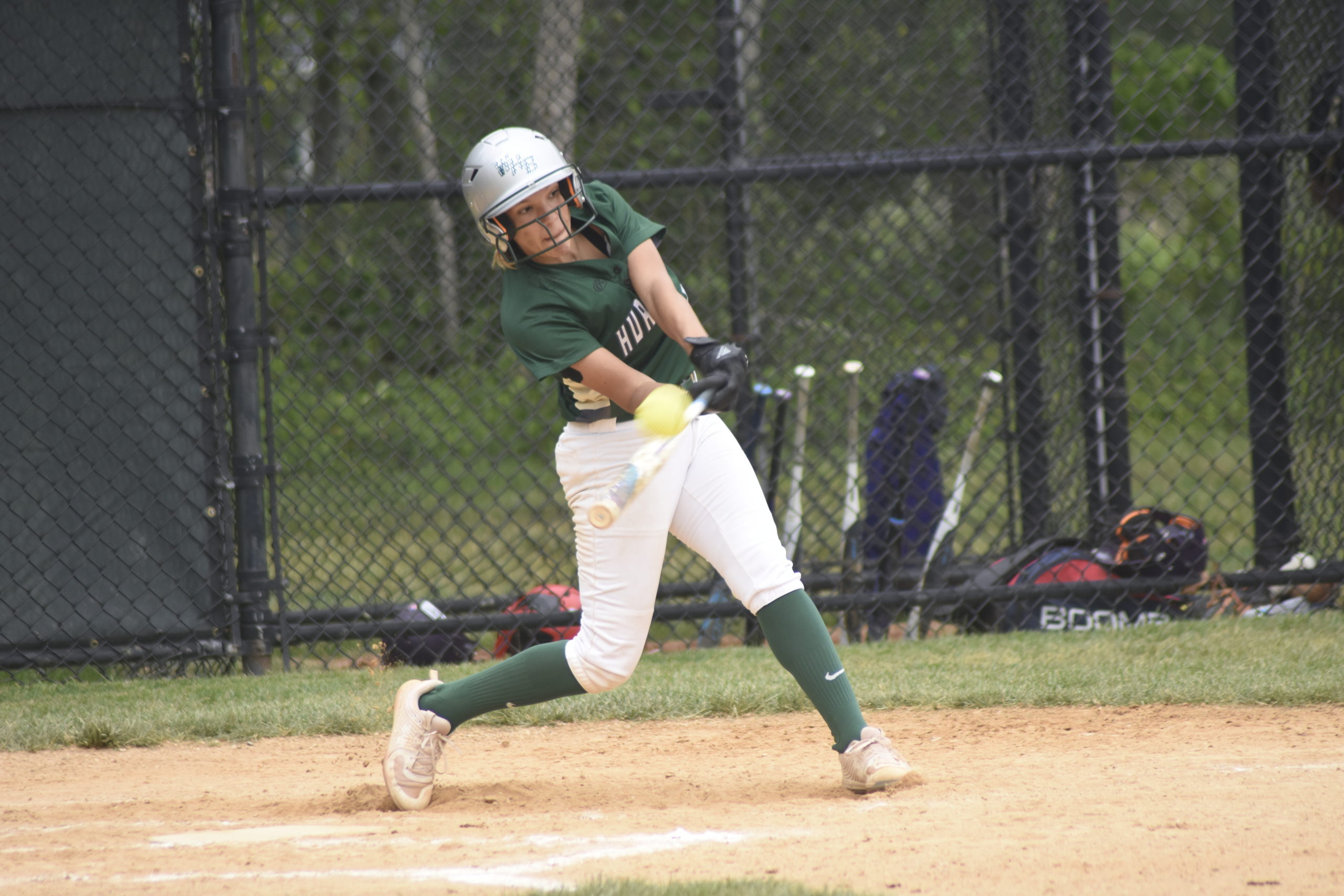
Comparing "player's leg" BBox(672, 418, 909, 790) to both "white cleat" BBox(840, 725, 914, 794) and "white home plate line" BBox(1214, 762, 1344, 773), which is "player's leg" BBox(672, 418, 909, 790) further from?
"white home plate line" BBox(1214, 762, 1344, 773)

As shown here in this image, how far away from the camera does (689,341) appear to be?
104 inches

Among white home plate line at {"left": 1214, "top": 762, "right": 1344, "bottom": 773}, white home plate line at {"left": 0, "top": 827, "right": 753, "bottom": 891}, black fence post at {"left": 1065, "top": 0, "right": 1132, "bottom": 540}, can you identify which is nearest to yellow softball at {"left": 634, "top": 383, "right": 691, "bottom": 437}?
white home plate line at {"left": 0, "top": 827, "right": 753, "bottom": 891}

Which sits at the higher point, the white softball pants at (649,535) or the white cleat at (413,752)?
the white softball pants at (649,535)

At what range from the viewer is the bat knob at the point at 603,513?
248 cm

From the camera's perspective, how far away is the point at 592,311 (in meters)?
2.71

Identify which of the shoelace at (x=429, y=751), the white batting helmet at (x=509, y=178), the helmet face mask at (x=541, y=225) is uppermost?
the white batting helmet at (x=509, y=178)

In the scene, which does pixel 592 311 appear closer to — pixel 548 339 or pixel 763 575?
pixel 548 339

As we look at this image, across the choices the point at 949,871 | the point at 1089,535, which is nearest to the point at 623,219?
the point at 949,871

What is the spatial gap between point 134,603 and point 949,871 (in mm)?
3399

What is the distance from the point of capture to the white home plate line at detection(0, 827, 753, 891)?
219cm

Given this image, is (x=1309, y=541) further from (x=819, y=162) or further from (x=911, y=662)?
(x=819, y=162)

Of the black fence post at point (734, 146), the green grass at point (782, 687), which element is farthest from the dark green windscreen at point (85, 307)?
the black fence post at point (734, 146)

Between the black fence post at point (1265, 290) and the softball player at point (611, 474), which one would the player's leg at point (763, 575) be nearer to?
the softball player at point (611, 474)

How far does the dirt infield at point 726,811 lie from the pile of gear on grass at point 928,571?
1167mm
